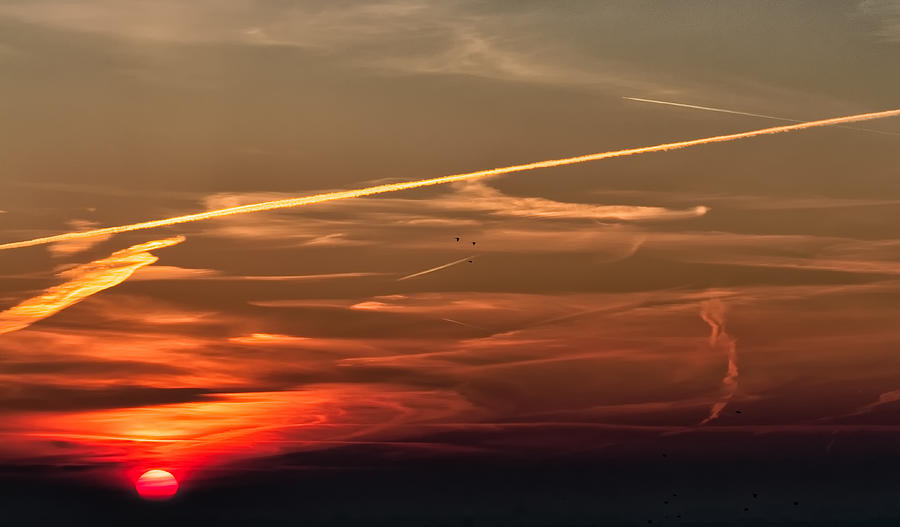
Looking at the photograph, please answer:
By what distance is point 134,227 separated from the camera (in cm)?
9450

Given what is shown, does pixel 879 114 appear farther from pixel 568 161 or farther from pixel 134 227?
pixel 134 227

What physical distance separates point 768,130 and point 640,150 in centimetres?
1092

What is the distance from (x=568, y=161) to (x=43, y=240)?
46824 mm

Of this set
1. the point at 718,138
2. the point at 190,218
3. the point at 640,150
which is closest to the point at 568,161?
the point at 640,150

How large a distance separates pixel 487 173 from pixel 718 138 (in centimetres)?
2167

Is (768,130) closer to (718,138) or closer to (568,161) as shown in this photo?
(718,138)

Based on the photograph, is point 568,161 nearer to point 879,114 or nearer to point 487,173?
point 487,173

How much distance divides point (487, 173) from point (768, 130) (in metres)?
24.4

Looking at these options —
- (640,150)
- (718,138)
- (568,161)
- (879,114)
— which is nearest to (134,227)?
(568,161)

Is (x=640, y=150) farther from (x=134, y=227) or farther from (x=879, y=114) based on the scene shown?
(x=134, y=227)

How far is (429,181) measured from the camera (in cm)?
9088

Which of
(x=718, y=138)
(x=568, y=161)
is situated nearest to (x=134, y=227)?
(x=568, y=161)

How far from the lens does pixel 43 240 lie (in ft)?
307

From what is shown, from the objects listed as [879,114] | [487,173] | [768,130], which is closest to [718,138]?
[768,130]
